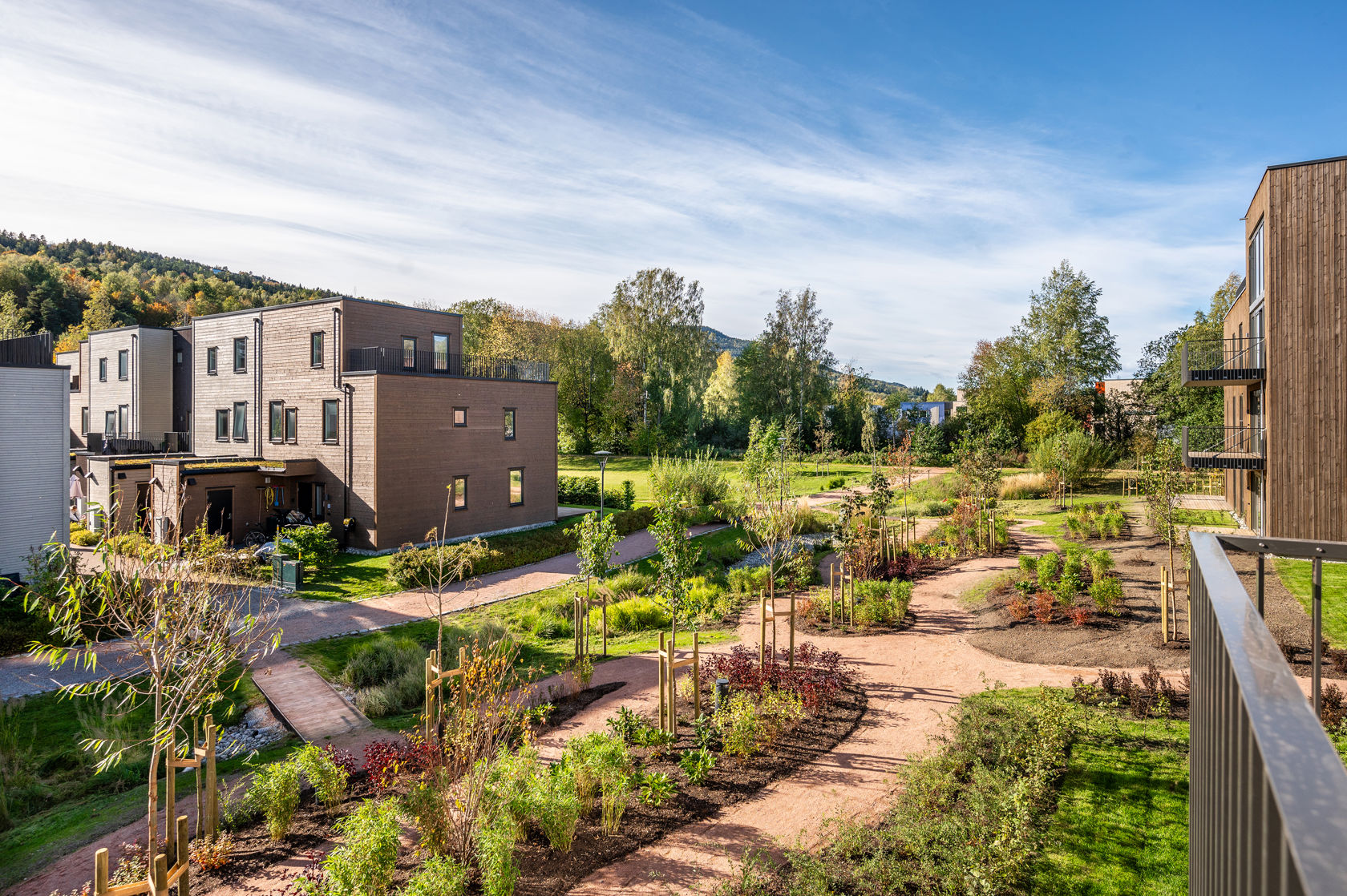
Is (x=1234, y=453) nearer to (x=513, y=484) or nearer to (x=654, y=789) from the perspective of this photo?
(x=654, y=789)

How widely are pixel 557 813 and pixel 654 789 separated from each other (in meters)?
1.21

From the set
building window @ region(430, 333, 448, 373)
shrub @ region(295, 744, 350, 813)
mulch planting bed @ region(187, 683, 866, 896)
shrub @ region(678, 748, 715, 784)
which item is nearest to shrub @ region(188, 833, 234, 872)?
mulch planting bed @ region(187, 683, 866, 896)

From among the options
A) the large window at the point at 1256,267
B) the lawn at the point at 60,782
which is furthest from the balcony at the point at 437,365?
the large window at the point at 1256,267

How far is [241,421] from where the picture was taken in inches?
1009

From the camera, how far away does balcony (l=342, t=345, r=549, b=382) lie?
22375mm

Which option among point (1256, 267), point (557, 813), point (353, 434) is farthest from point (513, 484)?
point (1256, 267)

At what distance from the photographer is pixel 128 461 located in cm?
2209

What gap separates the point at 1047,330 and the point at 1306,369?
86.8ft

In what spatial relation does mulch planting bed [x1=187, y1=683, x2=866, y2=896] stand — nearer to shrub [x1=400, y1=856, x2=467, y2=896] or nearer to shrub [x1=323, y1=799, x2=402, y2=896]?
shrub [x1=400, y1=856, x2=467, y2=896]

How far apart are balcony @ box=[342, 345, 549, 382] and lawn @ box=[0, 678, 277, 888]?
41.7 ft

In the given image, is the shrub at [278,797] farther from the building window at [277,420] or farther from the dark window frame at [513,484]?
the building window at [277,420]

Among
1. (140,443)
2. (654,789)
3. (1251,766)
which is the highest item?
(140,443)

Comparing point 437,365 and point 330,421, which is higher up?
point 437,365

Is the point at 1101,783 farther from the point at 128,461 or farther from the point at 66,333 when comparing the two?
the point at 66,333
